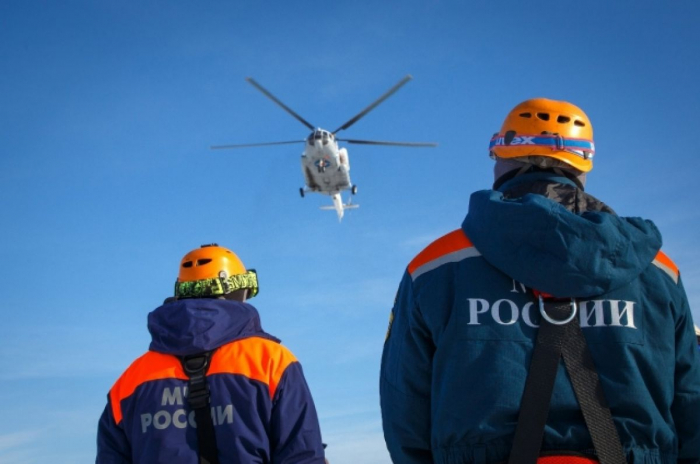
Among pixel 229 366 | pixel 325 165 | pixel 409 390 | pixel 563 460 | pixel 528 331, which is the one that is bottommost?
pixel 563 460

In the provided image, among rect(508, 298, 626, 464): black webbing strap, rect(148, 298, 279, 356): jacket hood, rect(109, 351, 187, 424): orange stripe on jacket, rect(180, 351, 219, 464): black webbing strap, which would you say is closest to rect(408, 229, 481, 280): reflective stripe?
rect(508, 298, 626, 464): black webbing strap

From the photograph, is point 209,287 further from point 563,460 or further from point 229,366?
point 563,460

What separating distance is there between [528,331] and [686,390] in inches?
38.0

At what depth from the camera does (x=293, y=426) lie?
19.6 ft

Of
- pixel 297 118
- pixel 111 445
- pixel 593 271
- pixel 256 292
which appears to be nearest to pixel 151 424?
pixel 111 445

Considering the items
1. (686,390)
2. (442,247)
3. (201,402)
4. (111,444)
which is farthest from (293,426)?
(686,390)

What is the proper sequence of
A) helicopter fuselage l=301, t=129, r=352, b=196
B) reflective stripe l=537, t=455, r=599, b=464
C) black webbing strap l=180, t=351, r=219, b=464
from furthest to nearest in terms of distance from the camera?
helicopter fuselage l=301, t=129, r=352, b=196 → black webbing strap l=180, t=351, r=219, b=464 → reflective stripe l=537, t=455, r=599, b=464

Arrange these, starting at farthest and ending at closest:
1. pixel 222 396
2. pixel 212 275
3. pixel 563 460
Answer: pixel 212 275, pixel 222 396, pixel 563 460

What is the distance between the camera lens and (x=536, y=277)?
12.6 feet

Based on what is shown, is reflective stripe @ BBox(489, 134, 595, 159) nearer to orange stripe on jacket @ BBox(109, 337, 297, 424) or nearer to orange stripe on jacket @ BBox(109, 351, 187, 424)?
orange stripe on jacket @ BBox(109, 337, 297, 424)

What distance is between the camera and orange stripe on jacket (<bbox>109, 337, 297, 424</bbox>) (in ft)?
19.7

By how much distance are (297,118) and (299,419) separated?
44438mm

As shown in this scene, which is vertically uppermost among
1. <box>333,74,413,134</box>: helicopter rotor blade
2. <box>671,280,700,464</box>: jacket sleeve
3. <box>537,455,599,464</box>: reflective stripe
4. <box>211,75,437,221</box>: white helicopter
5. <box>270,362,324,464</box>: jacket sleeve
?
<box>333,74,413,134</box>: helicopter rotor blade

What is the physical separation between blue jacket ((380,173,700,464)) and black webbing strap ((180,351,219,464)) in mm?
2058
